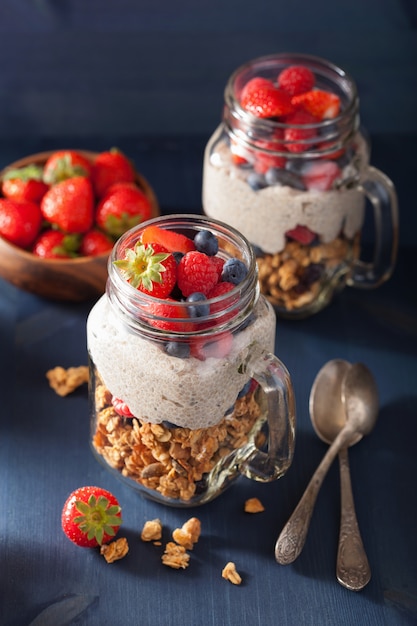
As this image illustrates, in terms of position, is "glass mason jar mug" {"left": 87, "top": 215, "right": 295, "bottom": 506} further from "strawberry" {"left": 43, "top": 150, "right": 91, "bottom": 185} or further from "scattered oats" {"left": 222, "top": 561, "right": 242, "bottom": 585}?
"strawberry" {"left": 43, "top": 150, "right": 91, "bottom": 185}

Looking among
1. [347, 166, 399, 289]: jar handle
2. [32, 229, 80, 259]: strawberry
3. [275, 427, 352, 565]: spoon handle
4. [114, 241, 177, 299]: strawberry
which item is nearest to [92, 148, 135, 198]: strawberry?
[32, 229, 80, 259]: strawberry

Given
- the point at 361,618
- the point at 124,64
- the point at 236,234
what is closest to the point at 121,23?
the point at 124,64

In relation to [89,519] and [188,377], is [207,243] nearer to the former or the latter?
[188,377]

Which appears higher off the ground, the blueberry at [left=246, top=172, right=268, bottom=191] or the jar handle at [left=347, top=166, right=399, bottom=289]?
the blueberry at [left=246, top=172, right=268, bottom=191]

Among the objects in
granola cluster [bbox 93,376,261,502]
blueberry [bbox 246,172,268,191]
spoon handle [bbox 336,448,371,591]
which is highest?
blueberry [bbox 246,172,268,191]

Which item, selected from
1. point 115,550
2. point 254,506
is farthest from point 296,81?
point 115,550

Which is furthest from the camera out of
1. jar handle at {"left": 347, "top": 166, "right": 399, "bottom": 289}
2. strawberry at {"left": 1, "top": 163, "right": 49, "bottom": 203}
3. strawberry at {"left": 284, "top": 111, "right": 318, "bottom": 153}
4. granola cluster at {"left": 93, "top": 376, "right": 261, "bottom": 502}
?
strawberry at {"left": 1, "top": 163, "right": 49, "bottom": 203}

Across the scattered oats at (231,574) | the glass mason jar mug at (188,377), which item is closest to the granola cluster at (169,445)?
the glass mason jar mug at (188,377)
